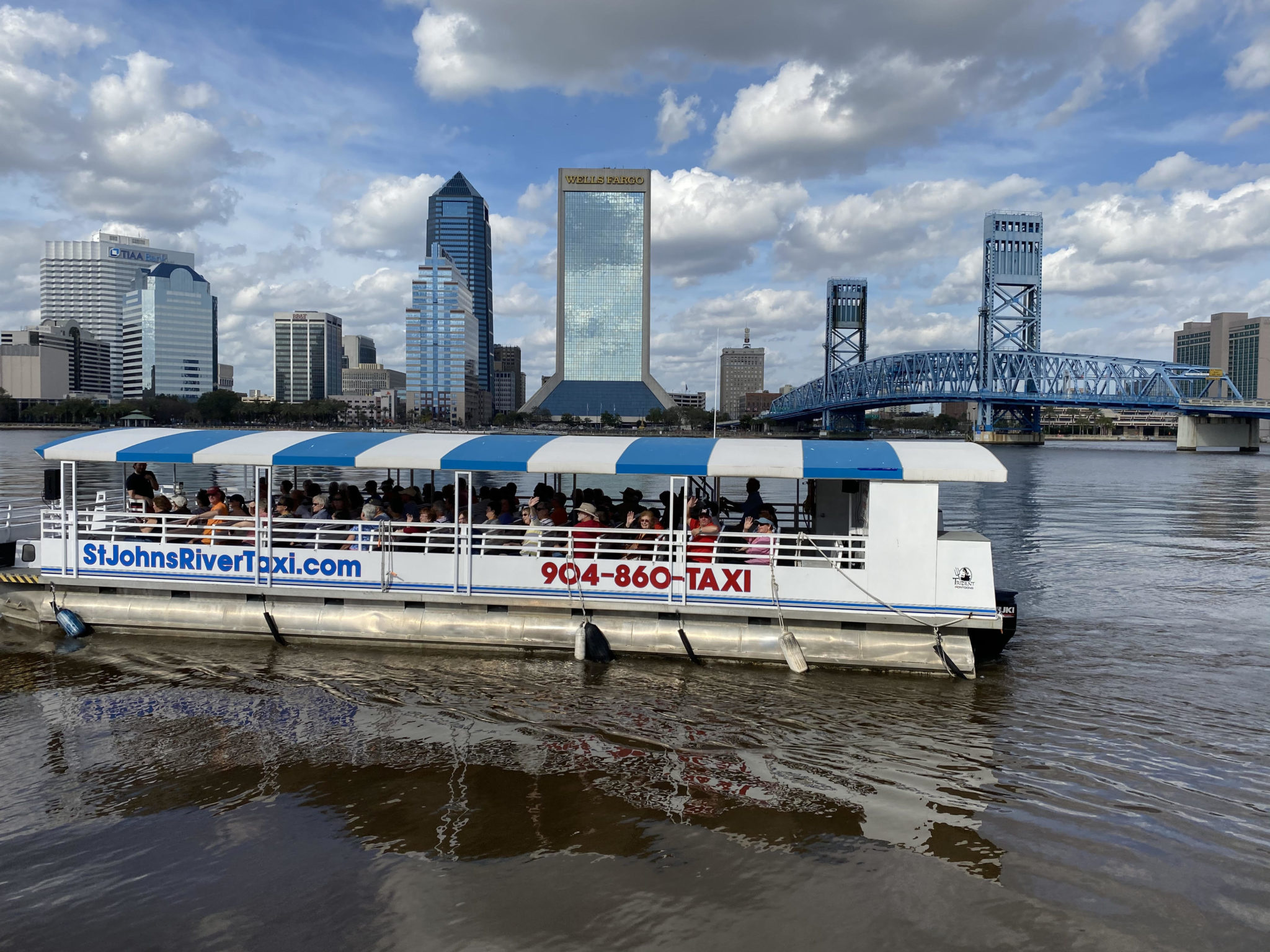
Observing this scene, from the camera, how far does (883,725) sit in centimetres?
1052

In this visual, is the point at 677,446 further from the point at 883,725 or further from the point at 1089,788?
the point at 1089,788

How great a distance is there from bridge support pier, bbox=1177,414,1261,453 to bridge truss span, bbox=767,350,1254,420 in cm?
284

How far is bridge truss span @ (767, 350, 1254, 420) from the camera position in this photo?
121m

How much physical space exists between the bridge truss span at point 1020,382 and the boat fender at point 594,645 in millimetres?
114824

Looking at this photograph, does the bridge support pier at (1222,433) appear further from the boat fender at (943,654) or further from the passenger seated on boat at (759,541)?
the passenger seated on boat at (759,541)

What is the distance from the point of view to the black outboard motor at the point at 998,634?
12656mm

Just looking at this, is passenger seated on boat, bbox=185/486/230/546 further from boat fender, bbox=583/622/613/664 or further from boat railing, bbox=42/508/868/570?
boat fender, bbox=583/622/613/664

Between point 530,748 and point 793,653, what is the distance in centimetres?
413

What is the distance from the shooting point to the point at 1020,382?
141750 millimetres

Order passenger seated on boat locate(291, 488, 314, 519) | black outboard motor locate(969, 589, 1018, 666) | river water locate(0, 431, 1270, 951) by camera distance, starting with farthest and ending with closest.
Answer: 1. passenger seated on boat locate(291, 488, 314, 519)
2. black outboard motor locate(969, 589, 1018, 666)
3. river water locate(0, 431, 1270, 951)

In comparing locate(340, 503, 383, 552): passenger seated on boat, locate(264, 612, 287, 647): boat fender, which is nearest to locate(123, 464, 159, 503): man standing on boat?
locate(264, 612, 287, 647): boat fender

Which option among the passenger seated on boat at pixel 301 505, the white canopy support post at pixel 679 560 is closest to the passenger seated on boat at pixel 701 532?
the white canopy support post at pixel 679 560

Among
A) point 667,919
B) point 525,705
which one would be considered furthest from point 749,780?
point 525,705

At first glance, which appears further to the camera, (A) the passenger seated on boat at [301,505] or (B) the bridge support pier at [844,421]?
(B) the bridge support pier at [844,421]
